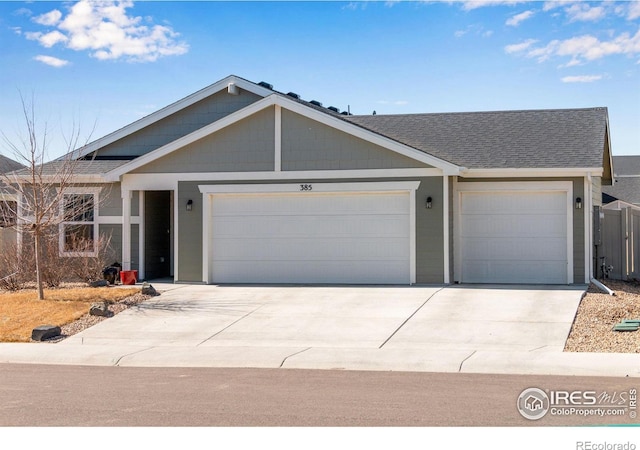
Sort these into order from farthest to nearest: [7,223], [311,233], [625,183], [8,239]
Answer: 1. [625,183]
2. [8,239]
3. [311,233]
4. [7,223]

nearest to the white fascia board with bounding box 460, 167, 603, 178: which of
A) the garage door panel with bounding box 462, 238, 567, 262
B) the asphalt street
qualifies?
the garage door panel with bounding box 462, 238, 567, 262

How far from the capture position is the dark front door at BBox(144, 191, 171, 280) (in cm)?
2175

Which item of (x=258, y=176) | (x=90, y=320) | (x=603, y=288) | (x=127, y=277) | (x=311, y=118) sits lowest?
(x=90, y=320)

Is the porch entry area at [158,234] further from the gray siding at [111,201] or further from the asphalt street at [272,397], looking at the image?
the asphalt street at [272,397]

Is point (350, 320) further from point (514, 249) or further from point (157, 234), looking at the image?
point (157, 234)

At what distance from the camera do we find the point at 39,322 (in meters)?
15.2

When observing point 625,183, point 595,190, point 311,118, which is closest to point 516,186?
point 595,190

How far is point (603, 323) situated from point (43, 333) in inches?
396

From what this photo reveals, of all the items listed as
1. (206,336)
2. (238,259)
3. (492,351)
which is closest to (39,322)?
(206,336)

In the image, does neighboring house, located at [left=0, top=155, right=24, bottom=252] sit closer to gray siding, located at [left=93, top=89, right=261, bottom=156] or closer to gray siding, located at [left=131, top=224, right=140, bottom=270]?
gray siding, located at [left=131, top=224, right=140, bottom=270]

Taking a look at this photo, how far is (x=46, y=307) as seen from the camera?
644 inches

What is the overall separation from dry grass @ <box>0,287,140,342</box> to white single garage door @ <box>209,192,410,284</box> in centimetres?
308

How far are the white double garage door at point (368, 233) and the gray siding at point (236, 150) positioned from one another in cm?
59

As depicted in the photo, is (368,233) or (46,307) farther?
(368,233)
